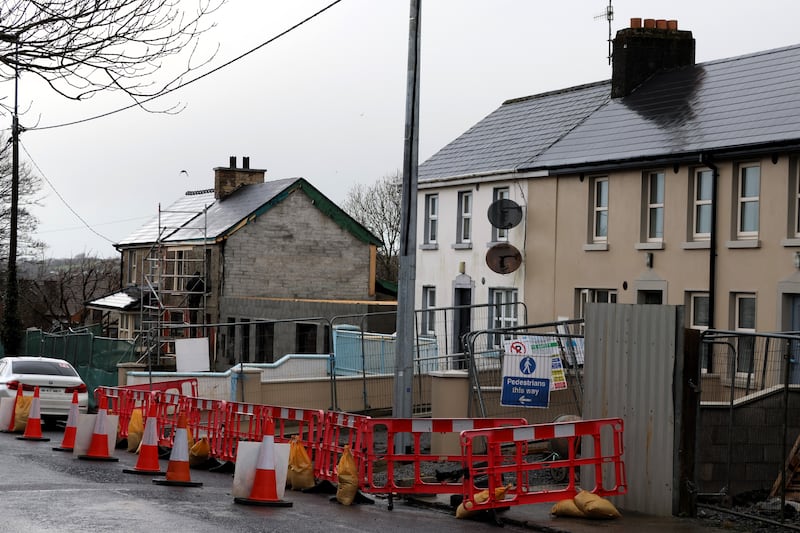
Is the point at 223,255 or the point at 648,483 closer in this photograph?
the point at 648,483

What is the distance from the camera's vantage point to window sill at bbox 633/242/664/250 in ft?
84.6

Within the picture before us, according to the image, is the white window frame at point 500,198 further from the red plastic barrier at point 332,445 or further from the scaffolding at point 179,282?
the scaffolding at point 179,282

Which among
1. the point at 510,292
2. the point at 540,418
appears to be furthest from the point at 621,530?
the point at 510,292

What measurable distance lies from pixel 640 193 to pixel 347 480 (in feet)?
48.0

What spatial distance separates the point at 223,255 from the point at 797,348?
31885mm

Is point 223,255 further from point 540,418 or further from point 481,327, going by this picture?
point 540,418

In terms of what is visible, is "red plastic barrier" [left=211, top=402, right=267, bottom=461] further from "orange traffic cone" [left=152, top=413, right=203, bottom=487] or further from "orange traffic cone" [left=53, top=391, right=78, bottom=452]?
"orange traffic cone" [left=53, top=391, right=78, bottom=452]

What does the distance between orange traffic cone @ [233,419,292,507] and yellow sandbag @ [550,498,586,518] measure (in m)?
2.99

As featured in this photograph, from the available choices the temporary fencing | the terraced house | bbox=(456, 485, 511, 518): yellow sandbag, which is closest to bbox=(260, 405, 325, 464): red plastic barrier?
the temporary fencing

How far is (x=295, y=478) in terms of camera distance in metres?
15.0

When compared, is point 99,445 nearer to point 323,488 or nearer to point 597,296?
point 323,488

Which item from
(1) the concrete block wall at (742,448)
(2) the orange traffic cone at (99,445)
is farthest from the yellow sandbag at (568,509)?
(2) the orange traffic cone at (99,445)

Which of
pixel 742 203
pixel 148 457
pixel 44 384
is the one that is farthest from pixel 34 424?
pixel 742 203

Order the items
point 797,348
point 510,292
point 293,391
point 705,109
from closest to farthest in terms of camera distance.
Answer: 1. point 797,348
2. point 293,391
3. point 705,109
4. point 510,292
